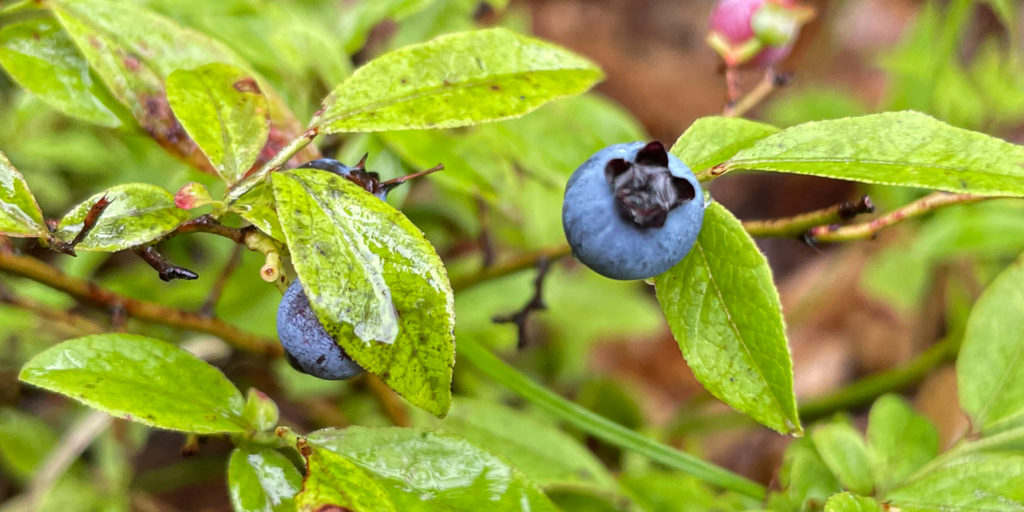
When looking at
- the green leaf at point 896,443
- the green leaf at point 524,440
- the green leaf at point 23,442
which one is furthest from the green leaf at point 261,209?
the green leaf at point 23,442

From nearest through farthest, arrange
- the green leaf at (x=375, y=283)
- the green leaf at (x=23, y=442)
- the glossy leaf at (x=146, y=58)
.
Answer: the green leaf at (x=375, y=283)
the glossy leaf at (x=146, y=58)
the green leaf at (x=23, y=442)

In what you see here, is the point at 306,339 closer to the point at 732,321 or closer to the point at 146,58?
the point at 732,321

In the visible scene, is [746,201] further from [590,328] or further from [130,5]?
[130,5]

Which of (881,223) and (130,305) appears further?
(130,305)

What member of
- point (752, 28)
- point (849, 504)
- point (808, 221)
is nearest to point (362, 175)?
point (808, 221)

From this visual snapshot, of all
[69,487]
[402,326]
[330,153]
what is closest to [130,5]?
[330,153]

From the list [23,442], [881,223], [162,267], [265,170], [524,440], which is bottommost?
[23,442]

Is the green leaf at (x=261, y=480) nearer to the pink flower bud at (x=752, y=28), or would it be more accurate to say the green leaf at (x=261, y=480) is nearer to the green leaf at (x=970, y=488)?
the green leaf at (x=970, y=488)

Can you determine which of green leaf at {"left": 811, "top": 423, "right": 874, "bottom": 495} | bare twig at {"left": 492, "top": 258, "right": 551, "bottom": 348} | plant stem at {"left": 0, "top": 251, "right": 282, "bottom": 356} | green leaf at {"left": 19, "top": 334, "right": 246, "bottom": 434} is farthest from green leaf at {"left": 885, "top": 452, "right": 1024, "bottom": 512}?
plant stem at {"left": 0, "top": 251, "right": 282, "bottom": 356}
